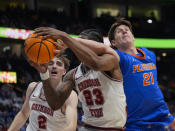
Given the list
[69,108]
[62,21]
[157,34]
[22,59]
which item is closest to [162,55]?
[157,34]

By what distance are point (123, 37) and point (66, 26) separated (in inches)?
637

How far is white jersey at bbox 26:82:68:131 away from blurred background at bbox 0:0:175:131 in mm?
5598

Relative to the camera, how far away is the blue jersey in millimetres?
Answer: 3775

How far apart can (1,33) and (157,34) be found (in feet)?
37.6

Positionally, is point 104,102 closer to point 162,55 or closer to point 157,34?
point 157,34

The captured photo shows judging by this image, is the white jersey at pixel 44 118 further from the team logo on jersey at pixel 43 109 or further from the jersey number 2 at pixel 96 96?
the jersey number 2 at pixel 96 96

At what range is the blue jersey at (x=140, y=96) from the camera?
12.4 feet

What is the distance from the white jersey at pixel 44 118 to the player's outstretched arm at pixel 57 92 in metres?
0.82

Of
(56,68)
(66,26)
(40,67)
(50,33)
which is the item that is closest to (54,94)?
(40,67)

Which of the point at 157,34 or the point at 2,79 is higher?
the point at 157,34

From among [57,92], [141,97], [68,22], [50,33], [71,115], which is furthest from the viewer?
[68,22]

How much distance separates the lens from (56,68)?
4.79 metres

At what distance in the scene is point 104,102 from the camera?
3.37m

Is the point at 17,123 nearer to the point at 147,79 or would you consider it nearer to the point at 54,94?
the point at 54,94
